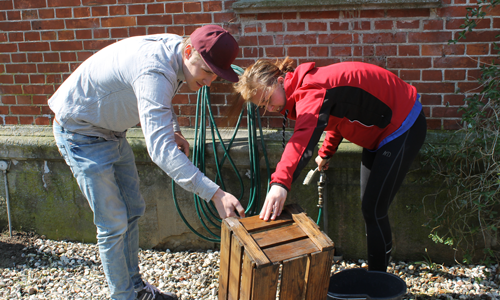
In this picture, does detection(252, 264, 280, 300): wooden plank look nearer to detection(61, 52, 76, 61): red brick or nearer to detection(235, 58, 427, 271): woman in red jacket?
detection(235, 58, 427, 271): woman in red jacket

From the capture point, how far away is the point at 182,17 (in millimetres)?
3160

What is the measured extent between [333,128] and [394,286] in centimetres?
98

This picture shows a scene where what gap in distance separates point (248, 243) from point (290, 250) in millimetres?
207

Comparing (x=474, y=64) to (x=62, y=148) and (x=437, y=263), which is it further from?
(x=62, y=148)

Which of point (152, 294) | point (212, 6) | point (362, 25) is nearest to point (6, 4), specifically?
point (212, 6)

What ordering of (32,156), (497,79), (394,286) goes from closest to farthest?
(394,286) → (497,79) → (32,156)

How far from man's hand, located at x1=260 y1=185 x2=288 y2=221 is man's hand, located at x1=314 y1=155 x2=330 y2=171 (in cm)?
79

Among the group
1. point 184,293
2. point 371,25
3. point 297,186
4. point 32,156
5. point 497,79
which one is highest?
point 371,25

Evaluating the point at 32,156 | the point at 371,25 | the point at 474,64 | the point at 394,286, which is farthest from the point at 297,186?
the point at 32,156

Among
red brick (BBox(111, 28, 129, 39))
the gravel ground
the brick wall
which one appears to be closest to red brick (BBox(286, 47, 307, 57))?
the brick wall

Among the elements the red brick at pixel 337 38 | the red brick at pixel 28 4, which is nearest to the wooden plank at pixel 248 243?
the red brick at pixel 337 38

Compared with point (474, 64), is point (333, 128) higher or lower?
lower

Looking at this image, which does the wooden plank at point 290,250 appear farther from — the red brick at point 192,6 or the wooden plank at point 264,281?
the red brick at point 192,6

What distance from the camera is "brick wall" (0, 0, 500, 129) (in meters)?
2.87
